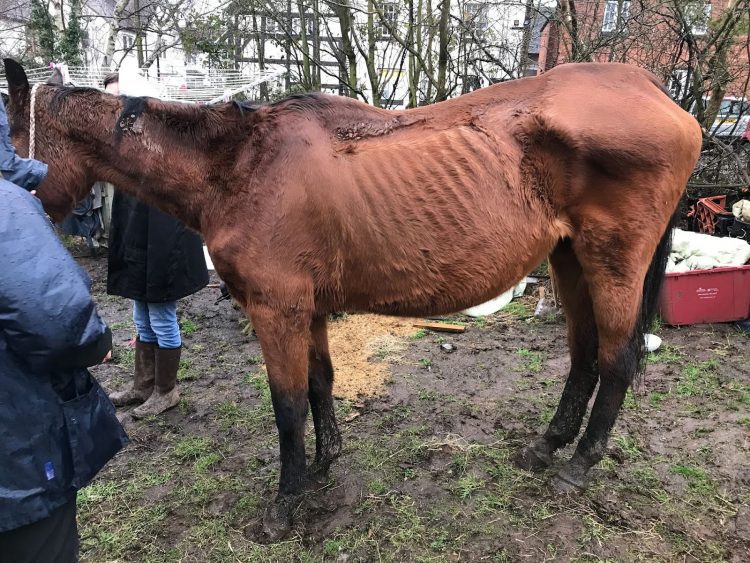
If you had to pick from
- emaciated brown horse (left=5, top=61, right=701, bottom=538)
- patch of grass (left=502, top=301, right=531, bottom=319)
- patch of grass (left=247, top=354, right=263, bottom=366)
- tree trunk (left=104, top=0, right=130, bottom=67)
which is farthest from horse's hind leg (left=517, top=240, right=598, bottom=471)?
tree trunk (left=104, top=0, right=130, bottom=67)

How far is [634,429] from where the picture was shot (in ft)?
11.2

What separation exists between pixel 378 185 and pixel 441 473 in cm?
172

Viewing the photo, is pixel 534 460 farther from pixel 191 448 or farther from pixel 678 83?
pixel 678 83

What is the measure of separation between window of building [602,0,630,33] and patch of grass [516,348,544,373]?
3.77 meters

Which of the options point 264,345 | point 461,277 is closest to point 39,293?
point 264,345

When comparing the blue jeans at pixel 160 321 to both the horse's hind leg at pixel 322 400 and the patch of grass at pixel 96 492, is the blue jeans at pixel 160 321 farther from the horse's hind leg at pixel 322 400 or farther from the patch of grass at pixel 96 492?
the horse's hind leg at pixel 322 400

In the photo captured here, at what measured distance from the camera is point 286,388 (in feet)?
8.06

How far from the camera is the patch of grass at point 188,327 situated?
17.5 ft

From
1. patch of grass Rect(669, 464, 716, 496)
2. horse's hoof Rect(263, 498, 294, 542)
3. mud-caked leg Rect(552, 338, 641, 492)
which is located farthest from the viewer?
patch of grass Rect(669, 464, 716, 496)

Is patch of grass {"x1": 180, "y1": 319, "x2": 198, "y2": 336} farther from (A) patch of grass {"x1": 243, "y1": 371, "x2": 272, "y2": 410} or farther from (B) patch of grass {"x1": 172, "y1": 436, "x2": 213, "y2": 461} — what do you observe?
(B) patch of grass {"x1": 172, "y1": 436, "x2": 213, "y2": 461}

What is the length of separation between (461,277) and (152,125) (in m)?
1.60

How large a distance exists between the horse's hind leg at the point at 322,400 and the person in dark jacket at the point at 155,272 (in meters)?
1.19

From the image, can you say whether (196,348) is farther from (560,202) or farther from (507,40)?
(507,40)

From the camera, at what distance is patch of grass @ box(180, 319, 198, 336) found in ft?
17.5
